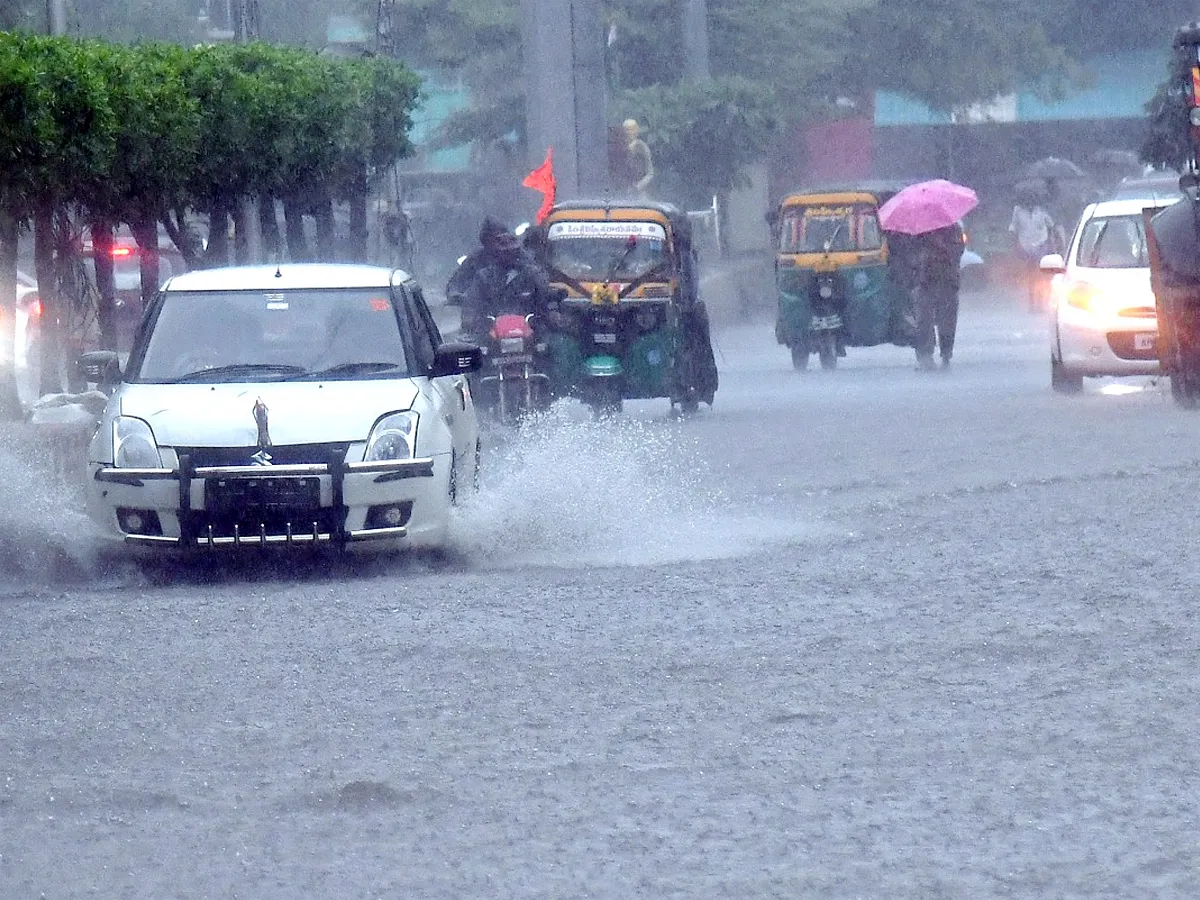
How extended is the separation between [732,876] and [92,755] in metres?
2.42

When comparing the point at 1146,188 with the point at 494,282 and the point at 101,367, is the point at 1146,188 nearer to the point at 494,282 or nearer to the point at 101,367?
the point at 494,282

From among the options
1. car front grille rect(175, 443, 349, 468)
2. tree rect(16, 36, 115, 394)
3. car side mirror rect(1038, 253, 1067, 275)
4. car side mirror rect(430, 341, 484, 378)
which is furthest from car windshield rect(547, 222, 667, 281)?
car front grille rect(175, 443, 349, 468)

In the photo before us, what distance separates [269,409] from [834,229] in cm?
1896

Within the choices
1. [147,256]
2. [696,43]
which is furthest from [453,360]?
[696,43]

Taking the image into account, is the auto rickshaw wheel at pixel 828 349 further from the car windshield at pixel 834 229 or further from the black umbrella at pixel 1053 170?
the black umbrella at pixel 1053 170

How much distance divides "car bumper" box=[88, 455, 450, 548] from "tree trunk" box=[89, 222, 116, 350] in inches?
267

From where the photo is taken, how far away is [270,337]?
11.8 metres

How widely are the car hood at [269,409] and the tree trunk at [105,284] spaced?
249 inches

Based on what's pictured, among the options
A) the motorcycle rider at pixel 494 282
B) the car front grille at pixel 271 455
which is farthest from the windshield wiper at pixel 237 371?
the motorcycle rider at pixel 494 282

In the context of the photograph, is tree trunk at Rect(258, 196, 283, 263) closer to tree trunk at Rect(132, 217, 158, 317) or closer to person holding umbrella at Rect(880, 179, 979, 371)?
tree trunk at Rect(132, 217, 158, 317)

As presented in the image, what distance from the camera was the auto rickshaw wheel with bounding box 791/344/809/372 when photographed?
28.7 meters

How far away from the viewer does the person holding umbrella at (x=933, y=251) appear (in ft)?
88.4

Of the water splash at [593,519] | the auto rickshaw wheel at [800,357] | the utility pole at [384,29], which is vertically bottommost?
the auto rickshaw wheel at [800,357]

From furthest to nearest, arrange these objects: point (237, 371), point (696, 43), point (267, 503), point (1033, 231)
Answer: point (696, 43), point (1033, 231), point (237, 371), point (267, 503)
